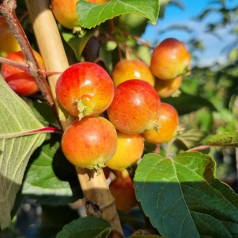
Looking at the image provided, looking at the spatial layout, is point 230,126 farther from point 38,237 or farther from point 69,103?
point 69,103

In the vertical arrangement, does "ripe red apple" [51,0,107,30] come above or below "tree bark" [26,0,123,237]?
above

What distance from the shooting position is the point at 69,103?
2.37 feet

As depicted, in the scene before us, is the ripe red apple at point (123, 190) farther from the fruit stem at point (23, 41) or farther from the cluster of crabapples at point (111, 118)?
the fruit stem at point (23, 41)

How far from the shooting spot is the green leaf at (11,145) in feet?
2.52

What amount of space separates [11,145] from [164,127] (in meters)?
0.30

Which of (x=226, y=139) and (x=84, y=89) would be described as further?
(x=226, y=139)

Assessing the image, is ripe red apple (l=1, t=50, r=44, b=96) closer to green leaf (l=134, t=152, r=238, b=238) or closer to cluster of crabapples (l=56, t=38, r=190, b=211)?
cluster of crabapples (l=56, t=38, r=190, b=211)

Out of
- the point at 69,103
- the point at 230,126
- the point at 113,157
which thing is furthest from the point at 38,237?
the point at 230,126

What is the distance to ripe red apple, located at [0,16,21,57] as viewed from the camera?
34.3 inches

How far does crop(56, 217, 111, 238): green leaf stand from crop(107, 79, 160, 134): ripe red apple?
171 millimetres

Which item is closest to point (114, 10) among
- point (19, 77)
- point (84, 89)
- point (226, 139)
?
point (84, 89)

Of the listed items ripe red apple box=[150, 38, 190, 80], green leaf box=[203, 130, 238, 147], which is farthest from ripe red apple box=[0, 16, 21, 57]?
green leaf box=[203, 130, 238, 147]

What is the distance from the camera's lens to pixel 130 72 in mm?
925

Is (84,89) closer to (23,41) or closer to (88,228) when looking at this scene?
(23,41)
